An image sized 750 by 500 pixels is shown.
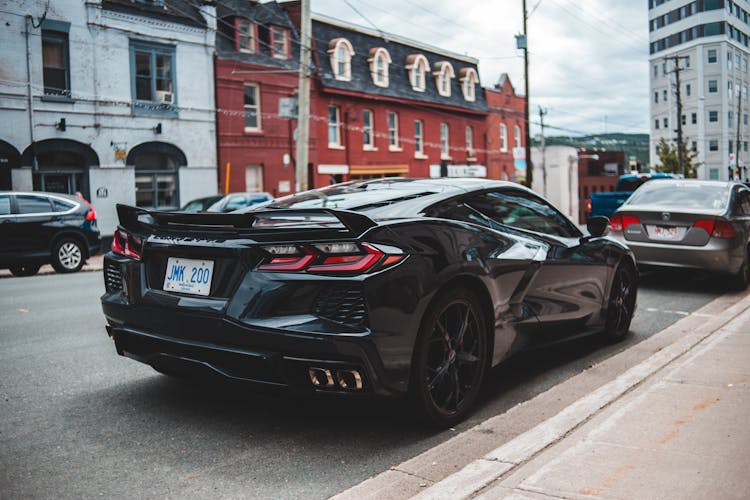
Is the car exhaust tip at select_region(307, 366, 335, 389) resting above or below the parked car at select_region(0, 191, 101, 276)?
below

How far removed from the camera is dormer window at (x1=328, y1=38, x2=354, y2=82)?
110 ft

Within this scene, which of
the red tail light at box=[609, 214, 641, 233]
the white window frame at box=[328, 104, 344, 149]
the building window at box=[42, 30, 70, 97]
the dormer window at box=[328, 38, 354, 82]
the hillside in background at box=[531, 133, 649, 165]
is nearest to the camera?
the red tail light at box=[609, 214, 641, 233]

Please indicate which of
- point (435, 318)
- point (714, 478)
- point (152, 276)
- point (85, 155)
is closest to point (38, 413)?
point (152, 276)

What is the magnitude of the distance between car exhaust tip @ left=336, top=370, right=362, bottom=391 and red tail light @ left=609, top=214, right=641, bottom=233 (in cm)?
762

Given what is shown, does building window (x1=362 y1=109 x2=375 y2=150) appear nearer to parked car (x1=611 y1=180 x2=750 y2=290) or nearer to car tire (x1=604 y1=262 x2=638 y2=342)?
parked car (x1=611 y1=180 x2=750 y2=290)

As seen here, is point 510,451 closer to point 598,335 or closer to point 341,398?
point 341,398

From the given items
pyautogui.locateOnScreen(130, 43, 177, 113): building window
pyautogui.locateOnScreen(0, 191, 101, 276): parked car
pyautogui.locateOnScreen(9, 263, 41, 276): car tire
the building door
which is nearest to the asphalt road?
pyautogui.locateOnScreen(0, 191, 101, 276): parked car

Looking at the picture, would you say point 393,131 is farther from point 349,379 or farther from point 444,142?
point 349,379

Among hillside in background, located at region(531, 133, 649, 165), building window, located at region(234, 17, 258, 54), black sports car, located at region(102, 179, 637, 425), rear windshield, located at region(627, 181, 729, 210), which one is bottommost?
black sports car, located at region(102, 179, 637, 425)

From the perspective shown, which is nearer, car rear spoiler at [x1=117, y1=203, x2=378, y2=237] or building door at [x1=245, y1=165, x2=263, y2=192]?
car rear spoiler at [x1=117, y1=203, x2=378, y2=237]

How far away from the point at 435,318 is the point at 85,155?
21823 mm

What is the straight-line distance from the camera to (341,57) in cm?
3406

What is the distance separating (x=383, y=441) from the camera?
168 inches

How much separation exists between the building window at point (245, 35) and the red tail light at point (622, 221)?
68.6 feet
